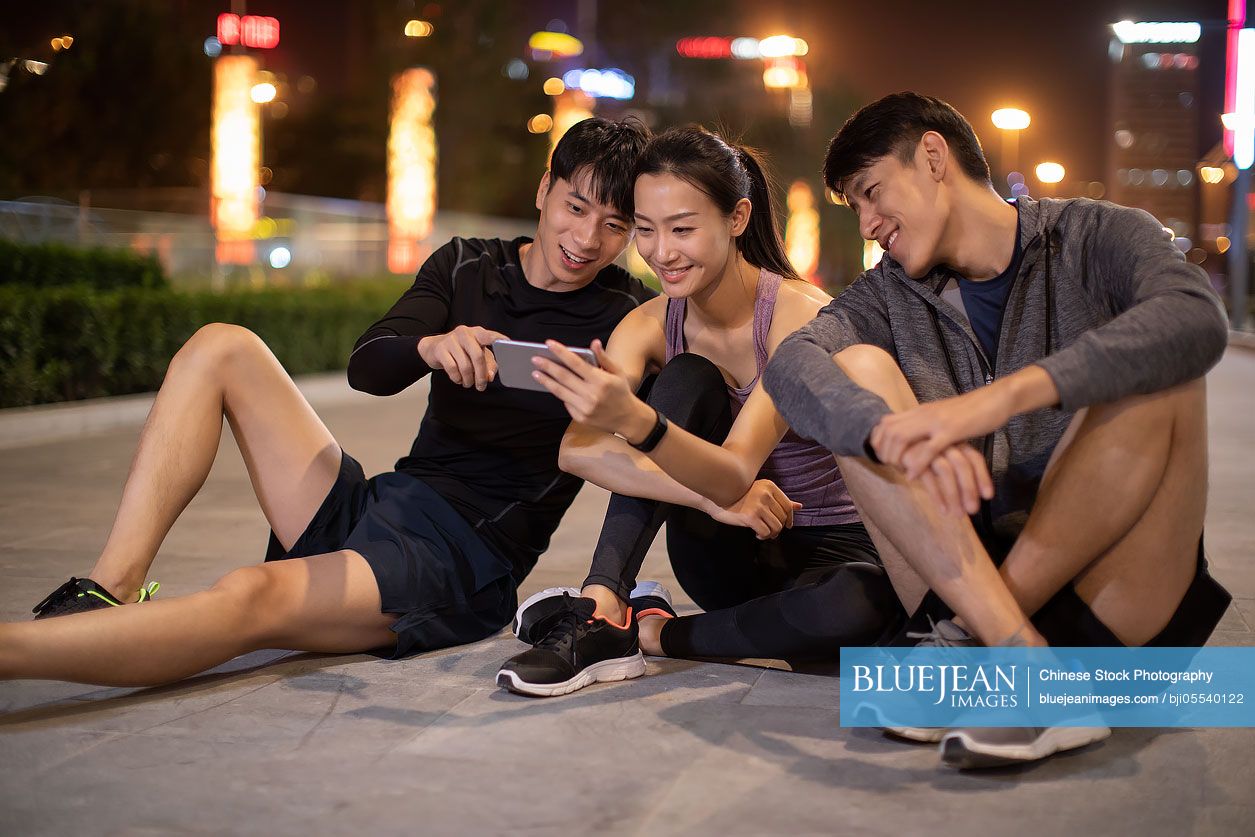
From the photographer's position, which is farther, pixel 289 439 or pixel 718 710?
pixel 289 439

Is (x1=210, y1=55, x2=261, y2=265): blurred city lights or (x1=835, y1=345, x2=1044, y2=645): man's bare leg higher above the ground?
(x1=210, y1=55, x2=261, y2=265): blurred city lights

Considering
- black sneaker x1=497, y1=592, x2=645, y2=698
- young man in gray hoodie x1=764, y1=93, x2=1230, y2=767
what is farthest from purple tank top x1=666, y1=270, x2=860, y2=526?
black sneaker x1=497, y1=592, x2=645, y2=698

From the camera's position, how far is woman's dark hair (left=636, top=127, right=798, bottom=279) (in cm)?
318

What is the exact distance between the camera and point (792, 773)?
2.48 meters

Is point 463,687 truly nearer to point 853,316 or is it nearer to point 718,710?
point 718,710

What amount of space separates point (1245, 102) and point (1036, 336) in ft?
80.0

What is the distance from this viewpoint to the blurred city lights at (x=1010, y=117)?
33.8 meters

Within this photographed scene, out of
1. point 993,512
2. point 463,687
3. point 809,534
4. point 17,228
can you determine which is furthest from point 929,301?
point 17,228

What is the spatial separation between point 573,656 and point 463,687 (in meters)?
0.27

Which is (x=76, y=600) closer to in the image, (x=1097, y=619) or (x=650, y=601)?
(x=650, y=601)

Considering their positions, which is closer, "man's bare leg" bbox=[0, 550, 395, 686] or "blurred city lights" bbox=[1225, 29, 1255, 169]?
"man's bare leg" bbox=[0, 550, 395, 686]

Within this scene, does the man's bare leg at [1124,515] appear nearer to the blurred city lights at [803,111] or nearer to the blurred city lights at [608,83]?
the blurred city lights at [803,111]

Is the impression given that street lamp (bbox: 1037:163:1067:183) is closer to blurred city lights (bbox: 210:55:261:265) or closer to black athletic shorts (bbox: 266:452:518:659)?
blurred city lights (bbox: 210:55:261:265)

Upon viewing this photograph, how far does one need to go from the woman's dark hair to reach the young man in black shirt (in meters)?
0.20
